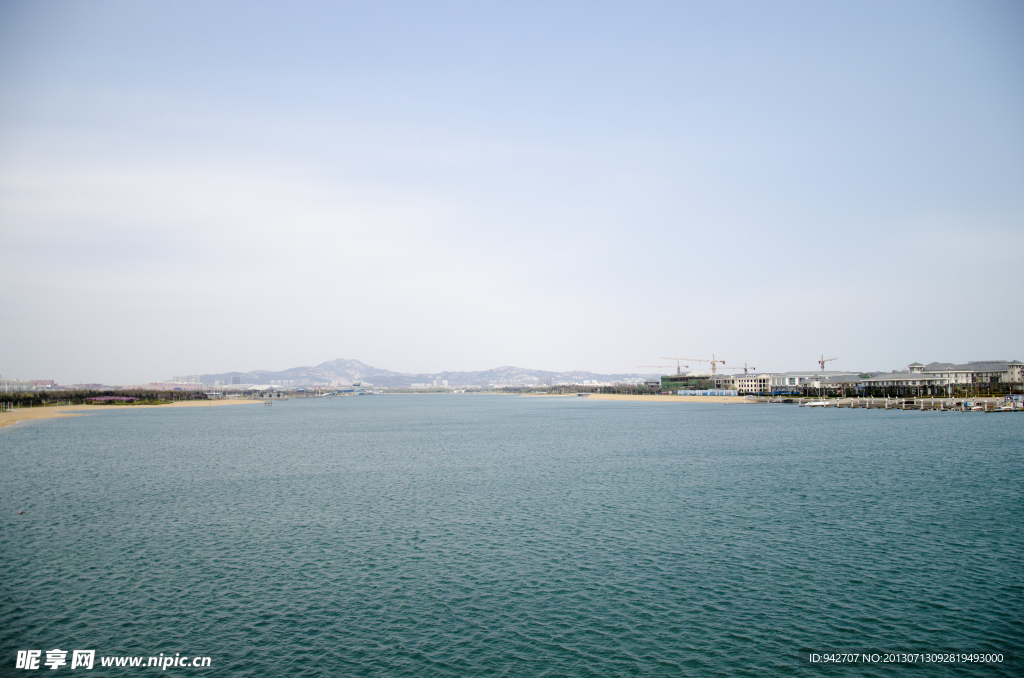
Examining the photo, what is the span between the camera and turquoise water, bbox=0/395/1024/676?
13977 mm

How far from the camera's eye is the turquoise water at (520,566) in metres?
14.0

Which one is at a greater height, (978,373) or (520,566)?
(978,373)

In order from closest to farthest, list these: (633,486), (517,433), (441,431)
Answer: (633,486)
(517,433)
(441,431)

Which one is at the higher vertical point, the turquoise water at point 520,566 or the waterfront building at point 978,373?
the waterfront building at point 978,373

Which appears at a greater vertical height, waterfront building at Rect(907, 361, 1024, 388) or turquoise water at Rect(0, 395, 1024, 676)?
waterfront building at Rect(907, 361, 1024, 388)

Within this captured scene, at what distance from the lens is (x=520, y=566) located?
1984 cm

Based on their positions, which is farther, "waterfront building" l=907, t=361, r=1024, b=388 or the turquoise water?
"waterfront building" l=907, t=361, r=1024, b=388

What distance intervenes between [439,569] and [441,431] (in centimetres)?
5928

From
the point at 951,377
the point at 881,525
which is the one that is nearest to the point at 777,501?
the point at 881,525

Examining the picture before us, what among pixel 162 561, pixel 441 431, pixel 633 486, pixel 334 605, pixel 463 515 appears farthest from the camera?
pixel 441 431

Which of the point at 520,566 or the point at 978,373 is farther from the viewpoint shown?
the point at 978,373

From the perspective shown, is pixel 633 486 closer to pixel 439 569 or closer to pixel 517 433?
pixel 439 569

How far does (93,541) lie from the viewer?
22750 mm

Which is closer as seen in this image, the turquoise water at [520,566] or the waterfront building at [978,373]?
the turquoise water at [520,566]
